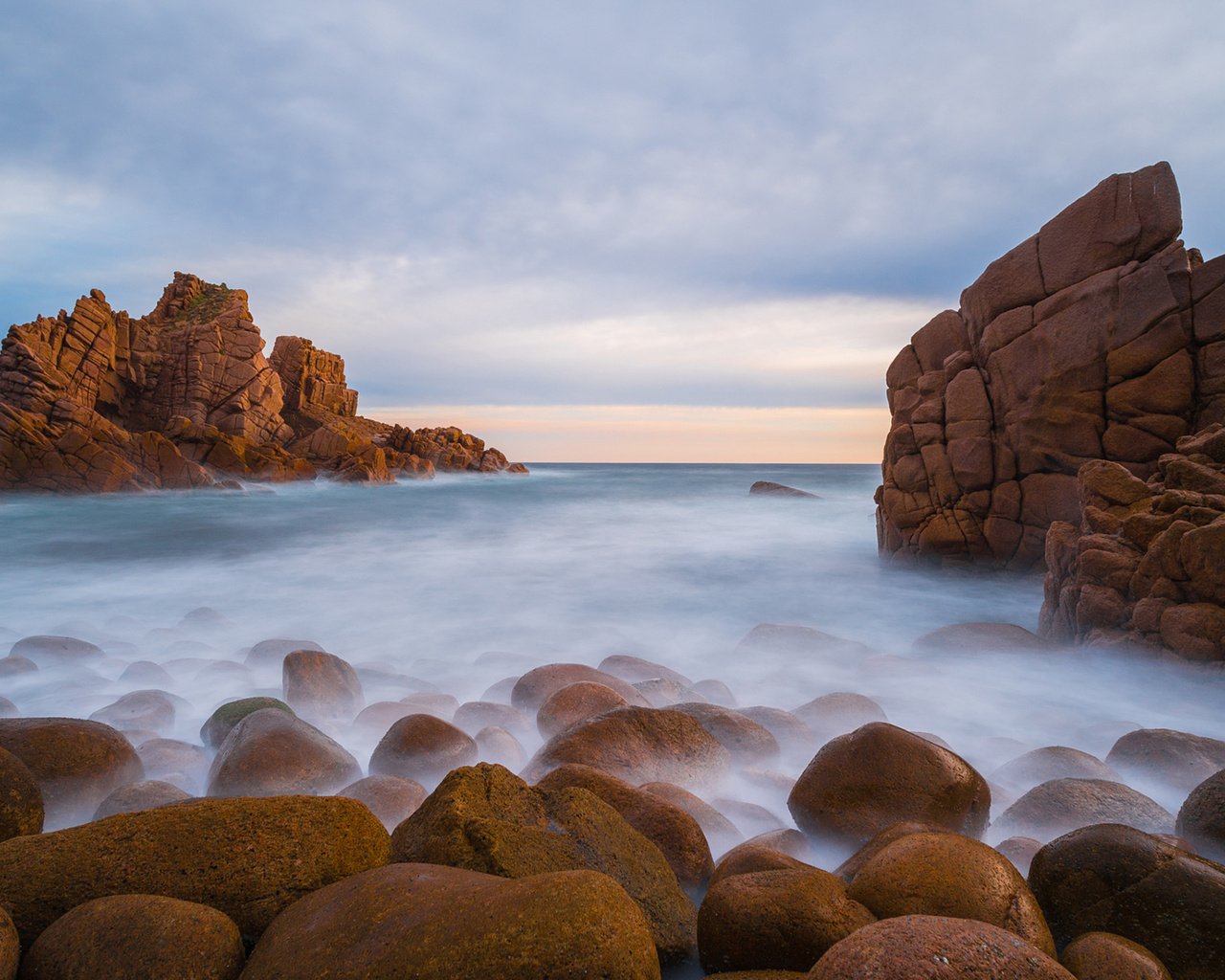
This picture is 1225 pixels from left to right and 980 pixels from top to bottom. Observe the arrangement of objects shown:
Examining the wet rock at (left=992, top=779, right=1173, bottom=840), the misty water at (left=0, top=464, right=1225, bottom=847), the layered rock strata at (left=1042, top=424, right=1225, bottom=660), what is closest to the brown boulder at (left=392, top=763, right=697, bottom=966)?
the misty water at (left=0, top=464, right=1225, bottom=847)

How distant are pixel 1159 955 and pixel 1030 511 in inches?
383

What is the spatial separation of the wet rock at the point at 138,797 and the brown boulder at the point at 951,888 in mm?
3279

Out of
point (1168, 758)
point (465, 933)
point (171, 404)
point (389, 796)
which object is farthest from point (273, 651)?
point (171, 404)

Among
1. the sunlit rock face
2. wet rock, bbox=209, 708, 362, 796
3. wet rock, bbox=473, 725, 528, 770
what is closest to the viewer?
wet rock, bbox=209, 708, 362, 796

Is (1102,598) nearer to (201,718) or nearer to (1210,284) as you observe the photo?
(1210,284)

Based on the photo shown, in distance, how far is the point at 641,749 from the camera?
161 inches

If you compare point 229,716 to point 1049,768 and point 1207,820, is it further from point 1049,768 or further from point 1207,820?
point 1207,820

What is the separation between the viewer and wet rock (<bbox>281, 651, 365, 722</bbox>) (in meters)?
5.58

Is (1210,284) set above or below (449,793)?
above

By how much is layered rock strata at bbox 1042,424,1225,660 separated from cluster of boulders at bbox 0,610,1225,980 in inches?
92.7

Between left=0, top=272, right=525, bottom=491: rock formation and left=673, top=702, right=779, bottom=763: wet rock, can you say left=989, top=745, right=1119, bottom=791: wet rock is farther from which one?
left=0, top=272, right=525, bottom=491: rock formation

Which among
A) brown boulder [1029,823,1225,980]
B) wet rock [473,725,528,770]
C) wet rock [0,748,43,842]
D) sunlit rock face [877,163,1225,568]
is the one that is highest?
Result: sunlit rock face [877,163,1225,568]

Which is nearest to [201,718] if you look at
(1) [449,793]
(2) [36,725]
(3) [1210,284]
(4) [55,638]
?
(2) [36,725]

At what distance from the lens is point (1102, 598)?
6871mm
